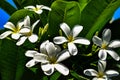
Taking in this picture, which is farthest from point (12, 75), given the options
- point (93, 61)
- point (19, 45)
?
point (93, 61)

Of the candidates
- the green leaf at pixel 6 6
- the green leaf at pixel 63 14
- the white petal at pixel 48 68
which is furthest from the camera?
the green leaf at pixel 6 6

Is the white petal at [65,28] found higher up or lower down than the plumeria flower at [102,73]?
higher up

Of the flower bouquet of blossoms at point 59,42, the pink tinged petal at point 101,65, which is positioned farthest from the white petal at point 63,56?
the pink tinged petal at point 101,65

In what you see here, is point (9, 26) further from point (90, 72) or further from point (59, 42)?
point (90, 72)

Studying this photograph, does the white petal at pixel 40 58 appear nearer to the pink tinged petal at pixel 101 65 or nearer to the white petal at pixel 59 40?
the white petal at pixel 59 40

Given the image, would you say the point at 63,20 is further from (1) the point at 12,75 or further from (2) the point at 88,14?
(1) the point at 12,75

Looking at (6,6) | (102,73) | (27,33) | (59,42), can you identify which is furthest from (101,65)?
(6,6)

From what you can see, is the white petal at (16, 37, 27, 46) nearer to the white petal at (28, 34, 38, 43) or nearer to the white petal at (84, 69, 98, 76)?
the white petal at (28, 34, 38, 43)

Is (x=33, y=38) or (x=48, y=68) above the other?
(x=33, y=38)
